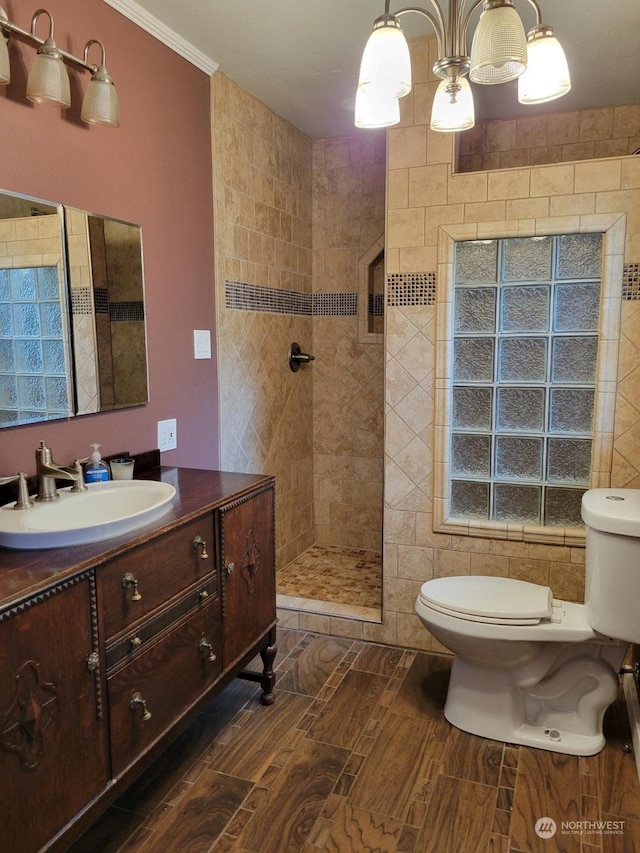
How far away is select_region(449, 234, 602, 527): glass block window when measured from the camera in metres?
2.36

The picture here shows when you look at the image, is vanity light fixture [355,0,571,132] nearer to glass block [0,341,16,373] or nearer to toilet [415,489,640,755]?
glass block [0,341,16,373]

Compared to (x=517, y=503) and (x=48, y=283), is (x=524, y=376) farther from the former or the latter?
(x=48, y=283)

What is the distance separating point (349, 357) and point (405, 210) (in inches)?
48.2

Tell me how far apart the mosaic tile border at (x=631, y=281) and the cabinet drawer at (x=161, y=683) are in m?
1.82

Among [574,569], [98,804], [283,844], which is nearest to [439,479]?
[574,569]

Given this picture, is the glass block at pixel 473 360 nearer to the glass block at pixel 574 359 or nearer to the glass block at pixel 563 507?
Answer: the glass block at pixel 574 359

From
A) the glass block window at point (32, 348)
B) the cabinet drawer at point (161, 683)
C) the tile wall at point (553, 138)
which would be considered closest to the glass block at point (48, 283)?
the glass block window at point (32, 348)

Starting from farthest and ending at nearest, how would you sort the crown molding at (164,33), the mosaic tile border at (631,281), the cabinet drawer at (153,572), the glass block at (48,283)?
the mosaic tile border at (631,281) < the crown molding at (164,33) < the glass block at (48,283) < the cabinet drawer at (153,572)

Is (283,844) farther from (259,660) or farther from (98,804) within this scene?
(259,660)

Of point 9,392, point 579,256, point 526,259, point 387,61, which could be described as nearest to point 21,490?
point 9,392

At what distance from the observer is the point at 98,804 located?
4.70 ft

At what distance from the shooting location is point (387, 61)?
135cm

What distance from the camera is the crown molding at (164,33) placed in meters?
2.07

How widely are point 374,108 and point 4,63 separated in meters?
0.96
